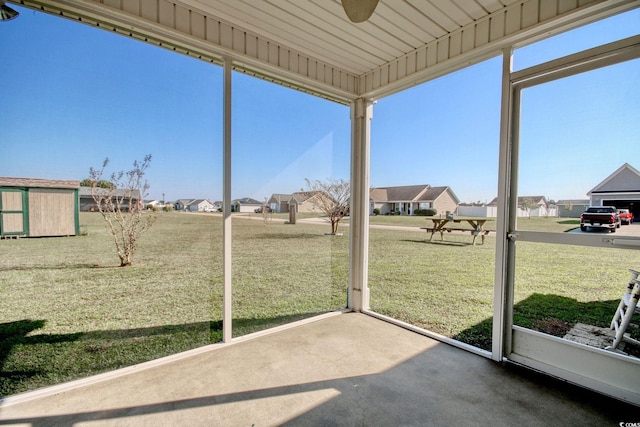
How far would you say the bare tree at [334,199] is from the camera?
3.51m

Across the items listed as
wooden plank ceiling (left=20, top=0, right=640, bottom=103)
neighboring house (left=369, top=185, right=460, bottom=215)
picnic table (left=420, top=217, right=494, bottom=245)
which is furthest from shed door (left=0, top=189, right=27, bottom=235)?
picnic table (left=420, top=217, right=494, bottom=245)

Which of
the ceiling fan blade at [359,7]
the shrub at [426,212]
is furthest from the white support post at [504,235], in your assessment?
the ceiling fan blade at [359,7]

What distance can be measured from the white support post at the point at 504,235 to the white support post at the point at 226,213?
226 centimetres

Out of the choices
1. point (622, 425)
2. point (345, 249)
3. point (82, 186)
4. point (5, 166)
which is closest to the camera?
point (622, 425)

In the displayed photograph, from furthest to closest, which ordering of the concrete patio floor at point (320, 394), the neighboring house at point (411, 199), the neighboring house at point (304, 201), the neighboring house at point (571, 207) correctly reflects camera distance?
the neighboring house at point (304, 201) < the neighboring house at point (411, 199) < the neighboring house at point (571, 207) < the concrete patio floor at point (320, 394)

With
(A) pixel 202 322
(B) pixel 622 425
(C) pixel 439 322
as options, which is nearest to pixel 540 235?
(B) pixel 622 425

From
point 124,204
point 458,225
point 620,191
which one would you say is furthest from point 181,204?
point 620,191

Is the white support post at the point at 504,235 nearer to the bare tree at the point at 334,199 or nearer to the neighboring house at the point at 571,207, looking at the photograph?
the neighboring house at the point at 571,207

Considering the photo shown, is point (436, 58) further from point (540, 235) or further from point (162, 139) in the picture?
point (162, 139)

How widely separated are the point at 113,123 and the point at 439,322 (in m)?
3.51

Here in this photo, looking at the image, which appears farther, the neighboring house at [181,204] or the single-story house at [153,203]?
the neighboring house at [181,204]

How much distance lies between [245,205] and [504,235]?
228cm

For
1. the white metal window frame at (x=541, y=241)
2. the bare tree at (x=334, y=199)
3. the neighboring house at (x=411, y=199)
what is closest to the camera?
the white metal window frame at (x=541, y=241)

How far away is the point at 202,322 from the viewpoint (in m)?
2.55
